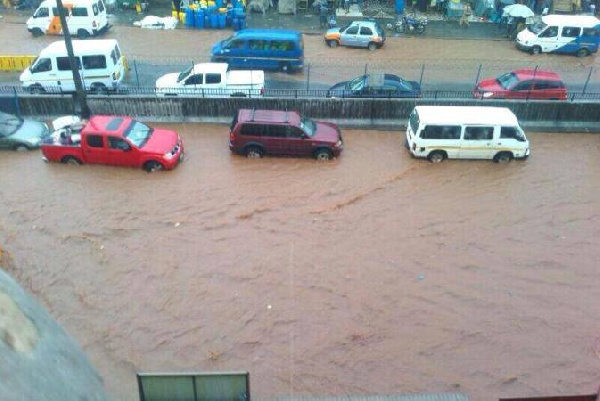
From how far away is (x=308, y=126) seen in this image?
1698cm

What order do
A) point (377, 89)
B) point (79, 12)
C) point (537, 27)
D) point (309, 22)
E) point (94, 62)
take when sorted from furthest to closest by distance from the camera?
point (309, 22) < point (537, 27) < point (79, 12) < point (94, 62) < point (377, 89)

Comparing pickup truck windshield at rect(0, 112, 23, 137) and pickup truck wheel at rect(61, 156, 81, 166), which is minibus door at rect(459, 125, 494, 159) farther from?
pickup truck windshield at rect(0, 112, 23, 137)

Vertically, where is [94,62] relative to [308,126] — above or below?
above

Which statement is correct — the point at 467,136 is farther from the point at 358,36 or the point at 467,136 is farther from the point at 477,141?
the point at 358,36

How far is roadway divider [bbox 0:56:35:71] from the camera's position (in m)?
22.2

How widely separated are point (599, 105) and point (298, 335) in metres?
13.9

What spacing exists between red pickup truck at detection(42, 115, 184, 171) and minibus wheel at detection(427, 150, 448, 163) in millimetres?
7618

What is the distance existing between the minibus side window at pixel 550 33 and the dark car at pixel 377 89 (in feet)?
33.0

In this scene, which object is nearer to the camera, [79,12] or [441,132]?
[441,132]

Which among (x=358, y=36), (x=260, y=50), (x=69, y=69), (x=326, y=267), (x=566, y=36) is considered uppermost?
(x=566, y=36)

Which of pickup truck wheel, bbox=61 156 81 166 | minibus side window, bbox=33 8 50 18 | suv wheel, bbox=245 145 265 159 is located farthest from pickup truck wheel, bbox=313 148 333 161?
minibus side window, bbox=33 8 50 18

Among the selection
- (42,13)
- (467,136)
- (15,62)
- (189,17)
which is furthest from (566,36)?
(42,13)

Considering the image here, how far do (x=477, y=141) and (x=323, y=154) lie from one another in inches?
181

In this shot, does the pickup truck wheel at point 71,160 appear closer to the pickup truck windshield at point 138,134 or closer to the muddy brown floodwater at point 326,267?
the muddy brown floodwater at point 326,267
